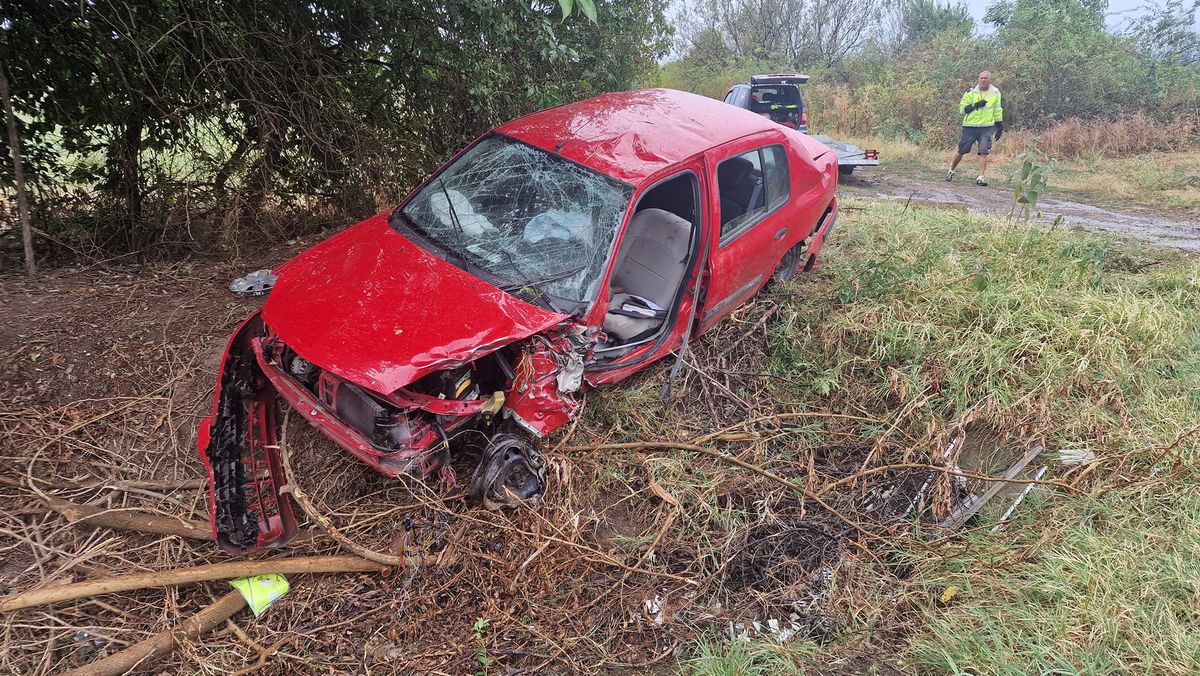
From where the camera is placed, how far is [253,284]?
4453 mm

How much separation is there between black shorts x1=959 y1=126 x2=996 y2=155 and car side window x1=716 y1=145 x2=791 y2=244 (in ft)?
24.4

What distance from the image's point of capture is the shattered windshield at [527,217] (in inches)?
124

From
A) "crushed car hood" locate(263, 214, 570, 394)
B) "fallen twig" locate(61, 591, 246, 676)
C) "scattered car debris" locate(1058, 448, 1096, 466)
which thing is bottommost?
"scattered car debris" locate(1058, 448, 1096, 466)

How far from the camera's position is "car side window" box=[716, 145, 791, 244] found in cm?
404

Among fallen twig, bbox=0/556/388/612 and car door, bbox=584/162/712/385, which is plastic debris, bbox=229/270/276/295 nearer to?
fallen twig, bbox=0/556/388/612

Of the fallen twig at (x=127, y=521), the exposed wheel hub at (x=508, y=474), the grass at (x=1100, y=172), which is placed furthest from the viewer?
the grass at (x=1100, y=172)

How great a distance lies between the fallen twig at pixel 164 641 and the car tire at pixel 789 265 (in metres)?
3.80

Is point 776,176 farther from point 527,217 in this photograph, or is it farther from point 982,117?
point 982,117

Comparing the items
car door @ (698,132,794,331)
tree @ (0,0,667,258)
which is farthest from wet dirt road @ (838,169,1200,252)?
tree @ (0,0,667,258)

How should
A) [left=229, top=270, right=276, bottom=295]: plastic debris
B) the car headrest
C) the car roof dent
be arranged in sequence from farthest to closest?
[left=229, top=270, right=276, bottom=295]: plastic debris < the car headrest < the car roof dent

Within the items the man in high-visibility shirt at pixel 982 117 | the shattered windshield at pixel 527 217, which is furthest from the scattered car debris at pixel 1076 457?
the man in high-visibility shirt at pixel 982 117

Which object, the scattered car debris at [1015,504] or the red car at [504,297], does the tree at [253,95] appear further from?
the scattered car debris at [1015,504]

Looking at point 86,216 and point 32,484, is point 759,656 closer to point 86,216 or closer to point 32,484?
point 32,484

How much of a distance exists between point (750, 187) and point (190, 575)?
3667mm
